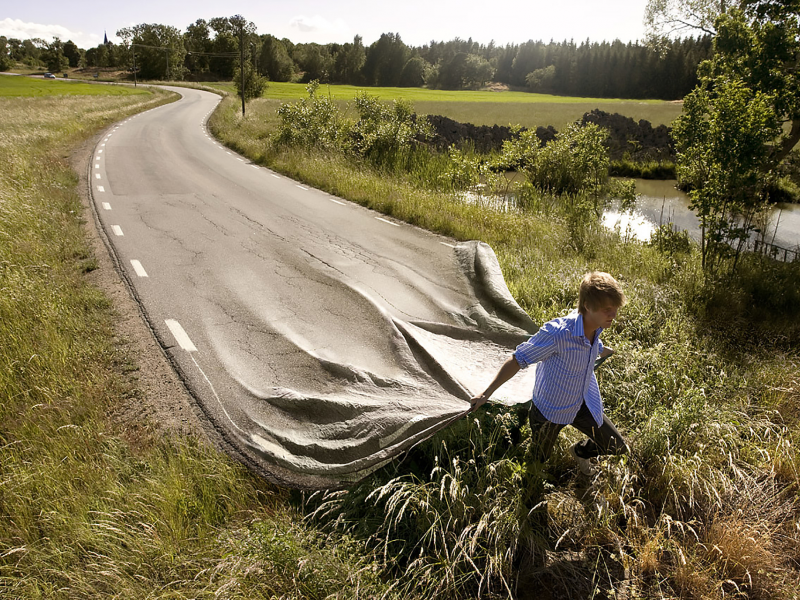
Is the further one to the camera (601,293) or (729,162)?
(729,162)

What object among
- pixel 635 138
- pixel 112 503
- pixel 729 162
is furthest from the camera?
pixel 635 138

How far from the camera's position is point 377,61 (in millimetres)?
115125

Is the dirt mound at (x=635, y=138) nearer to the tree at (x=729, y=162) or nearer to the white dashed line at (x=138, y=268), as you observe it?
the tree at (x=729, y=162)

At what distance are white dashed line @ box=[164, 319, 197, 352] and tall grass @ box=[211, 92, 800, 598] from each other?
10.0ft

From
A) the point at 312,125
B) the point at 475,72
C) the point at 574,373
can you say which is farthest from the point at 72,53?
the point at 574,373

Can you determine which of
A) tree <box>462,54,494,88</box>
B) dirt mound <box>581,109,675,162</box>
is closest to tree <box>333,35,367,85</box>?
tree <box>462,54,494,88</box>

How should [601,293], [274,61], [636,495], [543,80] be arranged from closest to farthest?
[601,293] < [636,495] < [274,61] < [543,80]

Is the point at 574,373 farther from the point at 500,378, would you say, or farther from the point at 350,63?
the point at 350,63

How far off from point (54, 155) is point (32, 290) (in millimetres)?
15363

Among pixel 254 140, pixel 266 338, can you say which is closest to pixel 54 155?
pixel 254 140

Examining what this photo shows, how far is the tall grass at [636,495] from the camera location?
9.95 feet

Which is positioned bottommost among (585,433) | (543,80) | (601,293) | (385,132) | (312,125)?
(585,433)

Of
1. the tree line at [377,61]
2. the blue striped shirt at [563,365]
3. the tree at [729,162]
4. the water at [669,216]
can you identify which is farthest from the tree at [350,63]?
the blue striped shirt at [563,365]

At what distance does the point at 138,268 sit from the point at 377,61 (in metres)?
120
